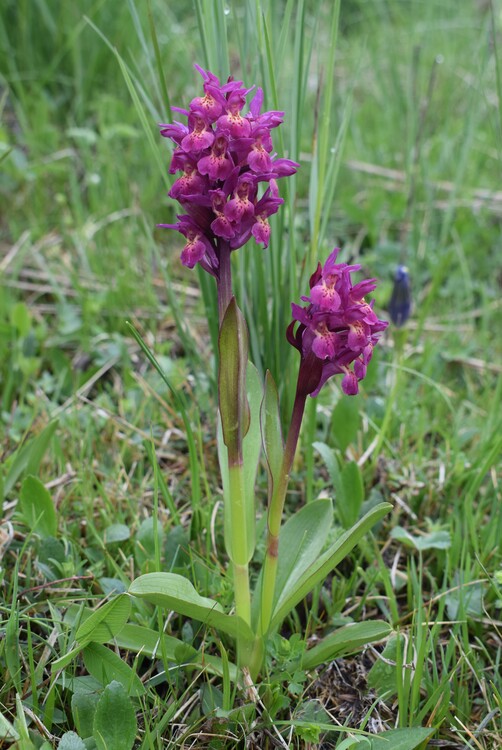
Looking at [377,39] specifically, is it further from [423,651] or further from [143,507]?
[423,651]

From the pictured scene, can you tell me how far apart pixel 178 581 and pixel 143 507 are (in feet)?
2.04

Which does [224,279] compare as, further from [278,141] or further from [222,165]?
[278,141]

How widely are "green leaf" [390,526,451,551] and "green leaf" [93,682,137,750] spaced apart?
0.76m

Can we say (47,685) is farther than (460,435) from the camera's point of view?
No

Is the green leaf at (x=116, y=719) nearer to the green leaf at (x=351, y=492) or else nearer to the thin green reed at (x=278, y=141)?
the green leaf at (x=351, y=492)

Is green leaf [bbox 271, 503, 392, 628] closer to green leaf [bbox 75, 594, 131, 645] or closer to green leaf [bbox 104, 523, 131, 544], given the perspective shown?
green leaf [bbox 75, 594, 131, 645]

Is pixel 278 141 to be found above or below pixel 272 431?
above

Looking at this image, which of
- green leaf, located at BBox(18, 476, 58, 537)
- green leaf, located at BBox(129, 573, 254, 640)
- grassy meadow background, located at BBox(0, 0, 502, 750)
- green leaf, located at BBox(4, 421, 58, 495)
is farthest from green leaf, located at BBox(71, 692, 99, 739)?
green leaf, located at BBox(4, 421, 58, 495)

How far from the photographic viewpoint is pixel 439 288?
9.55 feet

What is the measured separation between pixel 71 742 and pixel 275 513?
1.64 feet

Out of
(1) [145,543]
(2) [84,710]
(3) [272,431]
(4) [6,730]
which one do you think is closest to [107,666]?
(2) [84,710]

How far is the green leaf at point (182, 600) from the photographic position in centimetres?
118

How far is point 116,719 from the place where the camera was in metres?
1.21

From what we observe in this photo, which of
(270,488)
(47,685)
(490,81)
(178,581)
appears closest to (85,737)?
(47,685)
